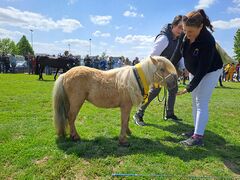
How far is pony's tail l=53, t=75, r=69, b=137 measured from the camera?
16.5 ft

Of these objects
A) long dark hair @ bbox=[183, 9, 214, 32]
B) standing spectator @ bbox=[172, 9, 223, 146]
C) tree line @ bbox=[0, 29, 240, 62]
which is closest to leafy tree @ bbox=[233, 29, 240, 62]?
tree line @ bbox=[0, 29, 240, 62]

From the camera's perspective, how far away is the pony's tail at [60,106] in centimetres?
502

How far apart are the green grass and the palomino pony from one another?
1.74ft

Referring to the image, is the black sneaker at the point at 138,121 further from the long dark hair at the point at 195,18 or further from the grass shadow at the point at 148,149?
the long dark hair at the point at 195,18

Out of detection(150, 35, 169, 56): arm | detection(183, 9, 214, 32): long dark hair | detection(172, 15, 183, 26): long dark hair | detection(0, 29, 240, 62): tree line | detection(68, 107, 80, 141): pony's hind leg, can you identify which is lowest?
detection(68, 107, 80, 141): pony's hind leg

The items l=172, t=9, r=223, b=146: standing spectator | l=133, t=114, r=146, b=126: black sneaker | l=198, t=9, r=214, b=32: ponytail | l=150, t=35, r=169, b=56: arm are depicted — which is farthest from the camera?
l=133, t=114, r=146, b=126: black sneaker

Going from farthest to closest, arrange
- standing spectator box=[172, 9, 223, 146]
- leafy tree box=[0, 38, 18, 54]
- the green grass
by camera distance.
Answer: leafy tree box=[0, 38, 18, 54] < standing spectator box=[172, 9, 223, 146] < the green grass

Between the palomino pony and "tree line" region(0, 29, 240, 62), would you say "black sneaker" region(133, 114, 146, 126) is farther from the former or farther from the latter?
"tree line" region(0, 29, 240, 62)

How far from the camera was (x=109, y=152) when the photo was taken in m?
4.71

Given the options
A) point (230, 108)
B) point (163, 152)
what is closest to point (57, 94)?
point (163, 152)

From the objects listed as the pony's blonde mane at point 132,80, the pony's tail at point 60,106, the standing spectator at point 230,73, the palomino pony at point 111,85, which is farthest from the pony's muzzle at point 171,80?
the standing spectator at point 230,73

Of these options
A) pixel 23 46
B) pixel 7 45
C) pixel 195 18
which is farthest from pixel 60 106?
pixel 7 45

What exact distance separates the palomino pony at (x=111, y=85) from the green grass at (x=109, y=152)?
0.53 meters

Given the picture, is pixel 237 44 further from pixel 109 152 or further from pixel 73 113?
pixel 109 152
